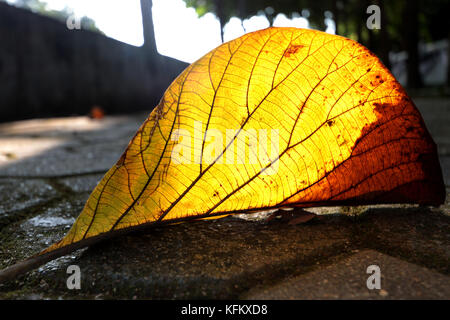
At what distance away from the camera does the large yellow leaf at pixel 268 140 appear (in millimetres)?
627

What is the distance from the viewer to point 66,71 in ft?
21.2

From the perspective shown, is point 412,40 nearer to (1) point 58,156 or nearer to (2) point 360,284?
(1) point 58,156

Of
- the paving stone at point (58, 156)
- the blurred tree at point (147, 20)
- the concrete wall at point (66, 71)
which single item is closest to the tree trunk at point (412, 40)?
the concrete wall at point (66, 71)

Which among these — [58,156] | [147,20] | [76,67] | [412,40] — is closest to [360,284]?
[58,156]

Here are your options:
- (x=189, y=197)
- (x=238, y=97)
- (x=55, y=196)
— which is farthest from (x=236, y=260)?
(x=55, y=196)

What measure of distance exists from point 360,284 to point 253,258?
0.19 metres

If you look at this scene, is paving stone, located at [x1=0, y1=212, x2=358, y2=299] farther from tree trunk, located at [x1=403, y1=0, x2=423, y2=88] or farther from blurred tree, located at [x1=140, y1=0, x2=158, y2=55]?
tree trunk, located at [x1=403, y1=0, x2=423, y2=88]

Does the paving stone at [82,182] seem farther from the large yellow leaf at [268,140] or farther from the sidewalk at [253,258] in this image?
the large yellow leaf at [268,140]

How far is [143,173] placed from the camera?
2.17 ft

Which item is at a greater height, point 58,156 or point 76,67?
point 76,67

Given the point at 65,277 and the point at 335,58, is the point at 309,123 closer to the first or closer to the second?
the point at 335,58

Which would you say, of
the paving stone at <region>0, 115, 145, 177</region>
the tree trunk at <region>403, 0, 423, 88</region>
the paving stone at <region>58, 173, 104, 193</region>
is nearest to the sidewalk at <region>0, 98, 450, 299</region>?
the paving stone at <region>58, 173, 104, 193</region>

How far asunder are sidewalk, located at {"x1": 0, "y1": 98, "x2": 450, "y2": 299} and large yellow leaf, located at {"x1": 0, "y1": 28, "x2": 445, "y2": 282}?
6 centimetres

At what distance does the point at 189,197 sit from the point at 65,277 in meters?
0.25
